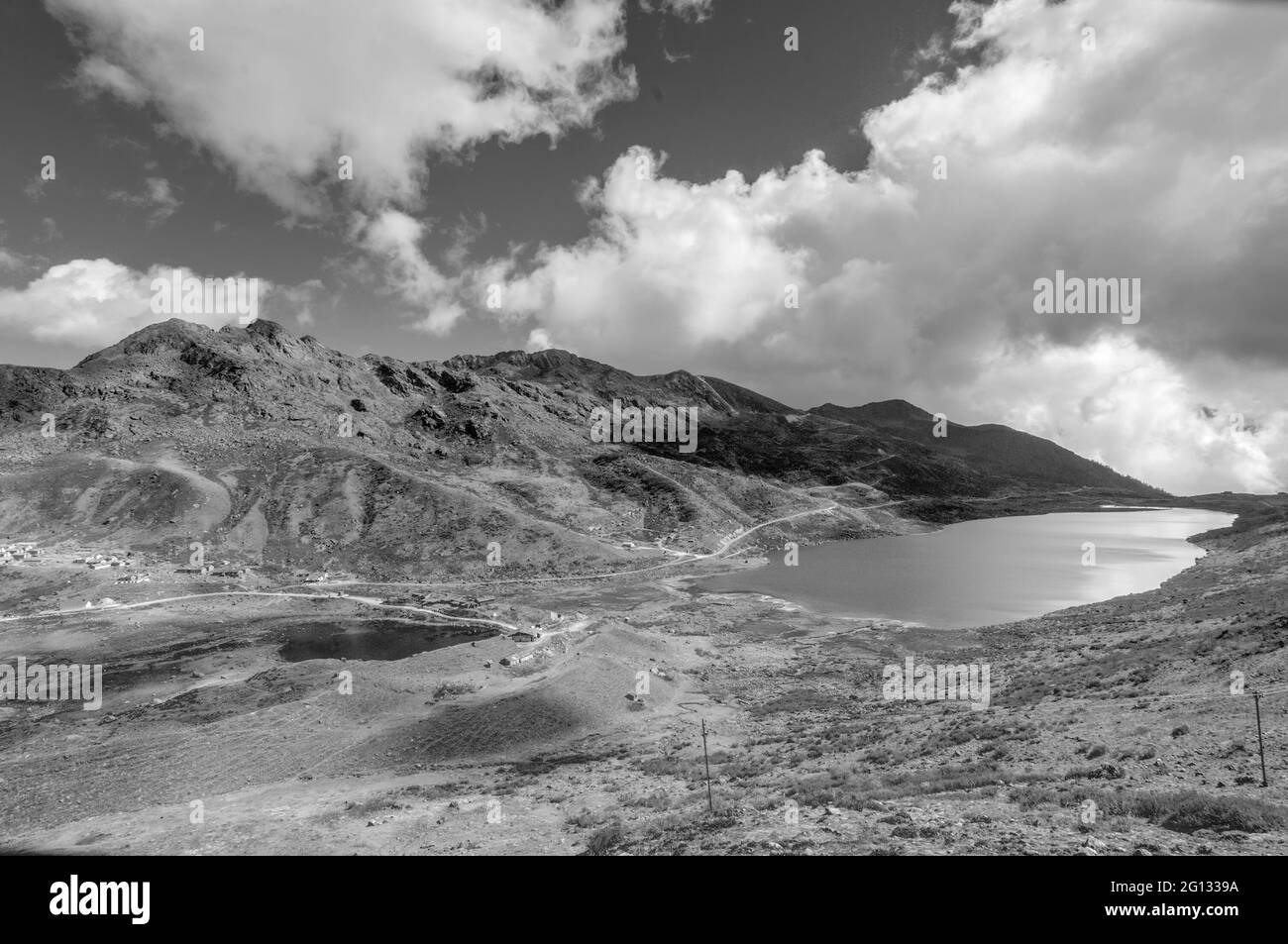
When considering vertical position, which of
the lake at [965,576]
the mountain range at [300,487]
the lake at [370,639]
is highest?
the mountain range at [300,487]

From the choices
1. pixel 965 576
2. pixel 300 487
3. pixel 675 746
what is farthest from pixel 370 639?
pixel 965 576

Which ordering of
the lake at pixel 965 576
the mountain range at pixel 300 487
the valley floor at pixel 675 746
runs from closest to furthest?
the valley floor at pixel 675 746 → the lake at pixel 965 576 → the mountain range at pixel 300 487

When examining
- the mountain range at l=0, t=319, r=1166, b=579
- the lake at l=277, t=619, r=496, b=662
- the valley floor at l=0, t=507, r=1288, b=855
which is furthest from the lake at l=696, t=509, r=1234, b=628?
the lake at l=277, t=619, r=496, b=662

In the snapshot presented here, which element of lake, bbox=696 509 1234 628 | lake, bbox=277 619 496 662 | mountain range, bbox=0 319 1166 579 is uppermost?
mountain range, bbox=0 319 1166 579

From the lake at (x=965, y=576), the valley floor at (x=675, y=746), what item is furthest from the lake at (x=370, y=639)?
the lake at (x=965, y=576)

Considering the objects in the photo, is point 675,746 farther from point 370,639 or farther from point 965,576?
point 965,576

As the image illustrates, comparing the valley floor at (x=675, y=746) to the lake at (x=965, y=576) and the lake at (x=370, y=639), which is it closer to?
the lake at (x=370, y=639)

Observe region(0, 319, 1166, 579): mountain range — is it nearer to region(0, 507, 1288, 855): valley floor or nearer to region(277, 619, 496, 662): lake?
region(277, 619, 496, 662): lake

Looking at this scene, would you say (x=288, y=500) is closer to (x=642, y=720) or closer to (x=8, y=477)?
(x=8, y=477)
